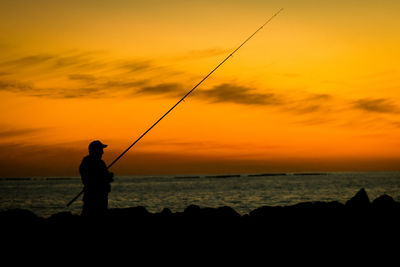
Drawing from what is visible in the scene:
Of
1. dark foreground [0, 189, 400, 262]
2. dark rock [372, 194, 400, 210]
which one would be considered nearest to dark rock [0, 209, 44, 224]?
dark foreground [0, 189, 400, 262]

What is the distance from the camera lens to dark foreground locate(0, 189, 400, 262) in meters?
8.71

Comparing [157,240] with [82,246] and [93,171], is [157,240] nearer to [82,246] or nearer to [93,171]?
[82,246]

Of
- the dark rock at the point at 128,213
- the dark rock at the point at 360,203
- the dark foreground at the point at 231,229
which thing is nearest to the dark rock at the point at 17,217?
the dark foreground at the point at 231,229

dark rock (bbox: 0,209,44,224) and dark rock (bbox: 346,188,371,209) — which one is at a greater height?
dark rock (bbox: 346,188,371,209)

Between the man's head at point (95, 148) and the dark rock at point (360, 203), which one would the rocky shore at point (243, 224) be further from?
the man's head at point (95, 148)

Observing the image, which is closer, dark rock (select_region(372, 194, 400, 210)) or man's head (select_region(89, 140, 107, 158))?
man's head (select_region(89, 140, 107, 158))

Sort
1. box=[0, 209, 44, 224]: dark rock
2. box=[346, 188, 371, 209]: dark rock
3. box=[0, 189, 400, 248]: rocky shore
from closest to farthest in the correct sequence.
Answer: box=[0, 189, 400, 248]: rocky shore, box=[0, 209, 44, 224]: dark rock, box=[346, 188, 371, 209]: dark rock

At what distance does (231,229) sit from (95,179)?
12.3ft

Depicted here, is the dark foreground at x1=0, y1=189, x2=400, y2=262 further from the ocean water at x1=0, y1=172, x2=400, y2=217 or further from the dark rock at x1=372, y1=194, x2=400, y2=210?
the ocean water at x1=0, y1=172, x2=400, y2=217

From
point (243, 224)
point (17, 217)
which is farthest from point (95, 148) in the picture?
point (243, 224)

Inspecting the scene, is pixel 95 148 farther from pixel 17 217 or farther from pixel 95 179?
pixel 17 217

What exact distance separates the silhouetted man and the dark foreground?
10.7 inches

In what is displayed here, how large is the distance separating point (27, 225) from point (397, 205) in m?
8.22

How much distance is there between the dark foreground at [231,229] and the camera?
28.6 ft
